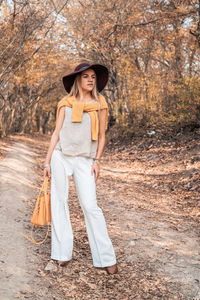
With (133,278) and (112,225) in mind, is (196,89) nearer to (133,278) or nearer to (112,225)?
(112,225)

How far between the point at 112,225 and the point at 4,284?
2.64 m

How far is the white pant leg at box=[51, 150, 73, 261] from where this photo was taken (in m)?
3.54

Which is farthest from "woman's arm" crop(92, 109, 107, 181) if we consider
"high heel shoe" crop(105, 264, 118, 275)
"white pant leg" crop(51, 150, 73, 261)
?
"high heel shoe" crop(105, 264, 118, 275)

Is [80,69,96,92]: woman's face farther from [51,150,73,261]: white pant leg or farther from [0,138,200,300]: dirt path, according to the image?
[0,138,200,300]: dirt path

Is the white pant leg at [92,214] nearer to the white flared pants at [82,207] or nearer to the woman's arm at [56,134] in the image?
the white flared pants at [82,207]

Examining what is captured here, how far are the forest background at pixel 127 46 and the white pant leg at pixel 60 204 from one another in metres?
8.55

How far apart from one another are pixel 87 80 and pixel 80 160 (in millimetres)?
898

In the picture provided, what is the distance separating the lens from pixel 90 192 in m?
3.44

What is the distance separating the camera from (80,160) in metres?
3.54

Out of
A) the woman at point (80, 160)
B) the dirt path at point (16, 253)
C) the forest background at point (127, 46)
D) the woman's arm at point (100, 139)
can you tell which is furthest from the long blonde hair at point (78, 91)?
the forest background at point (127, 46)

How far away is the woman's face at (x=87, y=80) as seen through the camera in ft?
11.7

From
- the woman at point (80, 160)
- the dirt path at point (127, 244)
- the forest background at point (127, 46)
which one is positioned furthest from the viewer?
the forest background at point (127, 46)

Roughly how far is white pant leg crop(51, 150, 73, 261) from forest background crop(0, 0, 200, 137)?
28.0ft

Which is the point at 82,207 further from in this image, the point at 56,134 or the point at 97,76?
the point at 97,76
